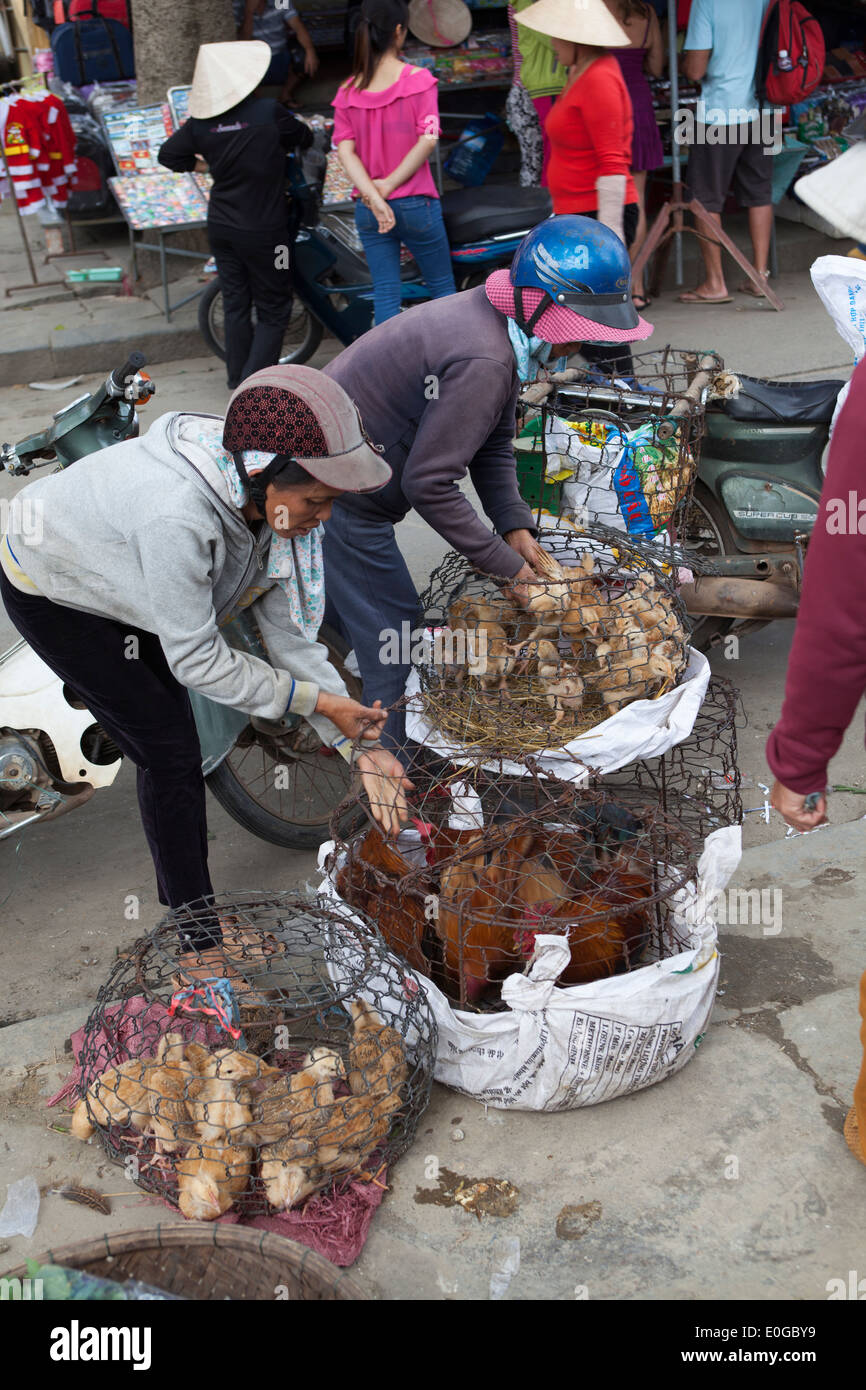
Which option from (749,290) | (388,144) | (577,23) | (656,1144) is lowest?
(749,290)

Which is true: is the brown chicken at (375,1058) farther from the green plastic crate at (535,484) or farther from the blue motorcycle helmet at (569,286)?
the green plastic crate at (535,484)

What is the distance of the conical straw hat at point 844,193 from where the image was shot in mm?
1847

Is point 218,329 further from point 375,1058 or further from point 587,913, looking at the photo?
point 375,1058

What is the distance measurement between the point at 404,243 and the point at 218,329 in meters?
1.52

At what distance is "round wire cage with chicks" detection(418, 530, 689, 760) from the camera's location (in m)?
2.86

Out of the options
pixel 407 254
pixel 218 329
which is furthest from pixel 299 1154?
pixel 218 329

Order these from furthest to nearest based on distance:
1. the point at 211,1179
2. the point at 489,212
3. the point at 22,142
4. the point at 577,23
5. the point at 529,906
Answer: the point at 22,142, the point at 489,212, the point at 577,23, the point at 529,906, the point at 211,1179

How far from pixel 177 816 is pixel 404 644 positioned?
772mm

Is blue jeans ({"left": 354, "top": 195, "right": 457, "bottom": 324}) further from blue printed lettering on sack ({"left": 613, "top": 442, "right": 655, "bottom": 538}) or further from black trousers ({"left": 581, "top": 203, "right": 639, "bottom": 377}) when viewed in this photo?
blue printed lettering on sack ({"left": 613, "top": 442, "right": 655, "bottom": 538})

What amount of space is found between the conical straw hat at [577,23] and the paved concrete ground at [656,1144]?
3581 mm

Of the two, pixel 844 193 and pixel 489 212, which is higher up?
pixel 844 193

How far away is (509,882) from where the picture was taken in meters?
2.68

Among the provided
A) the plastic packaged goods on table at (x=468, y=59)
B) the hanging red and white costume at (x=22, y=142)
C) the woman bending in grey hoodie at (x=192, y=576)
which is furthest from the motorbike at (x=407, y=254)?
the woman bending in grey hoodie at (x=192, y=576)

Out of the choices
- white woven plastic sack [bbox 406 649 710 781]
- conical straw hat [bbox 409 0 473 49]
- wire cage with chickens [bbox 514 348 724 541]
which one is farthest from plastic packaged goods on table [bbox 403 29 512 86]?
white woven plastic sack [bbox 406 649 710 781]
